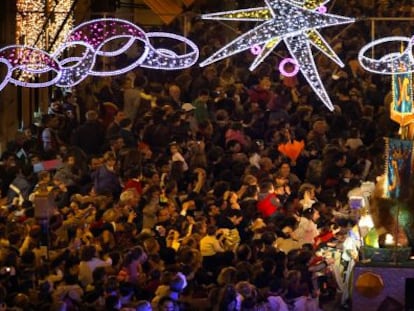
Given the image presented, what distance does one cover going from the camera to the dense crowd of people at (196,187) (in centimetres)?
1794

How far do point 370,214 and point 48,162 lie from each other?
5528 mm

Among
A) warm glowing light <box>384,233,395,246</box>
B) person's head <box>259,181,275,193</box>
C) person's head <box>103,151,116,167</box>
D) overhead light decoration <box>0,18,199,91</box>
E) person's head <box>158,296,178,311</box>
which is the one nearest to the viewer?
person's head <box>158,296,178,311</box>

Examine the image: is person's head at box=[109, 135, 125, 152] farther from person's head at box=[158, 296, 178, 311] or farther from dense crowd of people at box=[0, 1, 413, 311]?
person's head at box=[158, 296, 178, 311]

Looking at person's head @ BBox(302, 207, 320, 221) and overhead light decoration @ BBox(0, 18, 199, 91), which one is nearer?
person's head @ BBox(302, 207, 320, 221)

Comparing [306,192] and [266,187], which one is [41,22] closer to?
[266,187]

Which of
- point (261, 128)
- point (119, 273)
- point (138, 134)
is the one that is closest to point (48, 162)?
point (138, 134)

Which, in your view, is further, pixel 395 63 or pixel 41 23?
pixel 41 23

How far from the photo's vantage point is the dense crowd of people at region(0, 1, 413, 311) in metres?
17.9

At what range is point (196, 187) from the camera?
22.7 metres

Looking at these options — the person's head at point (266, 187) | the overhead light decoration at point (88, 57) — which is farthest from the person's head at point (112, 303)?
the person's head at point (266, 187)

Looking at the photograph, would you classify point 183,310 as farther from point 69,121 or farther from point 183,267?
point 69,121

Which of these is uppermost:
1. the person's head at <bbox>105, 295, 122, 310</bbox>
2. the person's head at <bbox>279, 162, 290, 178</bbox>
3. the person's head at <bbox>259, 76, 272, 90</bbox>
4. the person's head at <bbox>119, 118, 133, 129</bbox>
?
the person's head at <bbox>259, 76, 272, 90</bbox>

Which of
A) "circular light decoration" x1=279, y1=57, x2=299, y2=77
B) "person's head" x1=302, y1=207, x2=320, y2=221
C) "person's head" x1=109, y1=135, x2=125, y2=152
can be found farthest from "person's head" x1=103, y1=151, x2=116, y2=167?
"circular light decoration" x1=279, y1=57, x2=299, y2=77

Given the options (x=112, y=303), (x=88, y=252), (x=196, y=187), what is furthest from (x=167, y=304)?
(x=196, y=187)
